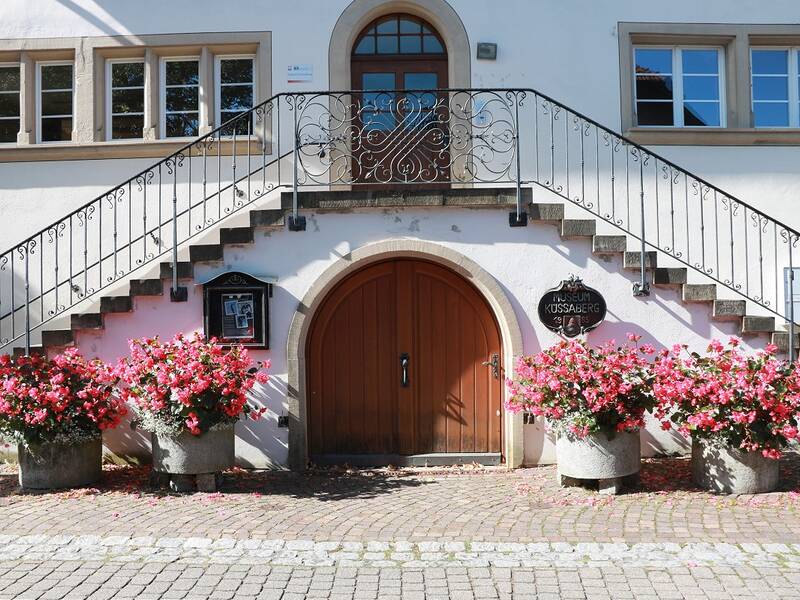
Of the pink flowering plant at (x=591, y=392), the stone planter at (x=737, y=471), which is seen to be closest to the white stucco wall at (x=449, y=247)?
the pink flowering plant at (x=591, y=392)

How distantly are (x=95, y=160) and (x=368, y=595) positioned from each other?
283 inches

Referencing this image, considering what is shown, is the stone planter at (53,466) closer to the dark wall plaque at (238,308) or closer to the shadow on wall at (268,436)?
the shadow on wall at (268,436)

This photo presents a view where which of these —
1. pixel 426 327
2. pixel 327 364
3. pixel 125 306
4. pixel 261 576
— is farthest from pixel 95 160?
pixel 261 576

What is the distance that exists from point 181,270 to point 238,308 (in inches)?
27.8

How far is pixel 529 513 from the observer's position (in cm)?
673

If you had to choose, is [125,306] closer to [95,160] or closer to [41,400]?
[41,400]

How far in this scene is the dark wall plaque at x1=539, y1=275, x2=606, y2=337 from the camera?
8477 mm

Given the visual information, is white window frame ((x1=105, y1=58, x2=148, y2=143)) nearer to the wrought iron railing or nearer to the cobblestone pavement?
the wrought iron railing

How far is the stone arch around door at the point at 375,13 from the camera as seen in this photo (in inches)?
395

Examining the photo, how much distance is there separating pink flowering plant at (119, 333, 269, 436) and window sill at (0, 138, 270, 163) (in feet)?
10.7

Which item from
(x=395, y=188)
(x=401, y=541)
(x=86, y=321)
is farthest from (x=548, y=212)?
(x=86, y=321)

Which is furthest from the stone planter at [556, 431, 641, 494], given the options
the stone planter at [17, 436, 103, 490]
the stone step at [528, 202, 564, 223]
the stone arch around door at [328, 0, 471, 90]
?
the stone arch around door at [328, 0, 471, 90]

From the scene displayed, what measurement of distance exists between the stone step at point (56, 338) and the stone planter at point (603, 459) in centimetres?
508

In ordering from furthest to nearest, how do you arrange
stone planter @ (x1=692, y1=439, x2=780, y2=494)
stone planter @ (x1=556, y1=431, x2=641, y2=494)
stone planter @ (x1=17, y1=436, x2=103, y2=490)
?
stone planter @ (x1=17, y1=436, x2=103, y2=490) → stone planter @ (x1=556, y1=431, x2=641, y2=494) → stone planter @ (x1=692, y1=439, x2=780, y2=494)
